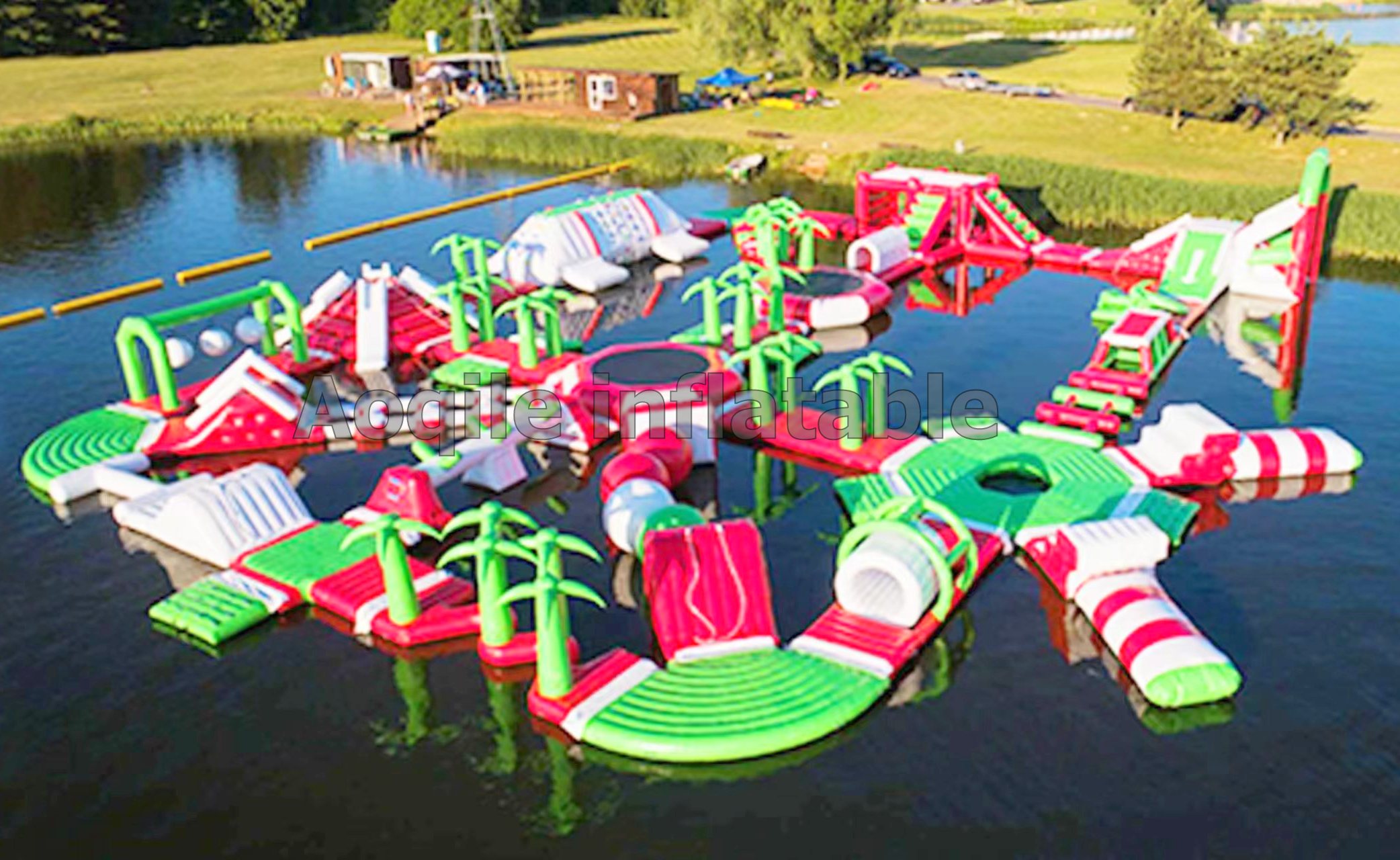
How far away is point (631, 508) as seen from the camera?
22.3 meters

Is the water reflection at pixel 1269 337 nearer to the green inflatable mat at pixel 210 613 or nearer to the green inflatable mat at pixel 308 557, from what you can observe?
the green inflatable mat at pixel 308 557

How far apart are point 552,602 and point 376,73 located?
78.8 metres

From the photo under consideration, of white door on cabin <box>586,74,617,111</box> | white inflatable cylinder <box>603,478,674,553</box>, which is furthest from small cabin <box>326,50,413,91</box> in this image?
white inflatable cylinder <box>603,478,674,553</box>

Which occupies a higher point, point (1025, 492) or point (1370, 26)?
point (1370, 26)

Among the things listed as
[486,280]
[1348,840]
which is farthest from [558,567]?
[486,280]

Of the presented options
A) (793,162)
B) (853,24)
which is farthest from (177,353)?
(853,24)

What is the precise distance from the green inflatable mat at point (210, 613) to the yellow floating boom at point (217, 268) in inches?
889

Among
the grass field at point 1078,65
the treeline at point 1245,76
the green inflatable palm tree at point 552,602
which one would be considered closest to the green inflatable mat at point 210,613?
the green inflatable palm tree at point 552,602

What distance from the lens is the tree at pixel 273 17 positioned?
384ft

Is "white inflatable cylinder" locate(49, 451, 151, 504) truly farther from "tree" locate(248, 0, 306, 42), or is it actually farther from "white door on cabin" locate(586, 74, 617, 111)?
"tree" locate(248, 0, 306, 42)

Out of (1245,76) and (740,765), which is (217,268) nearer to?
(740,765)

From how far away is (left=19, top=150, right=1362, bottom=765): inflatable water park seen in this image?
60.1 ft

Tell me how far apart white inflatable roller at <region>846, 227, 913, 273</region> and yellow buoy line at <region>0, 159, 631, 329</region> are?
18.7 meters

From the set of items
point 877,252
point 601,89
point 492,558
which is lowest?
point 492,558
